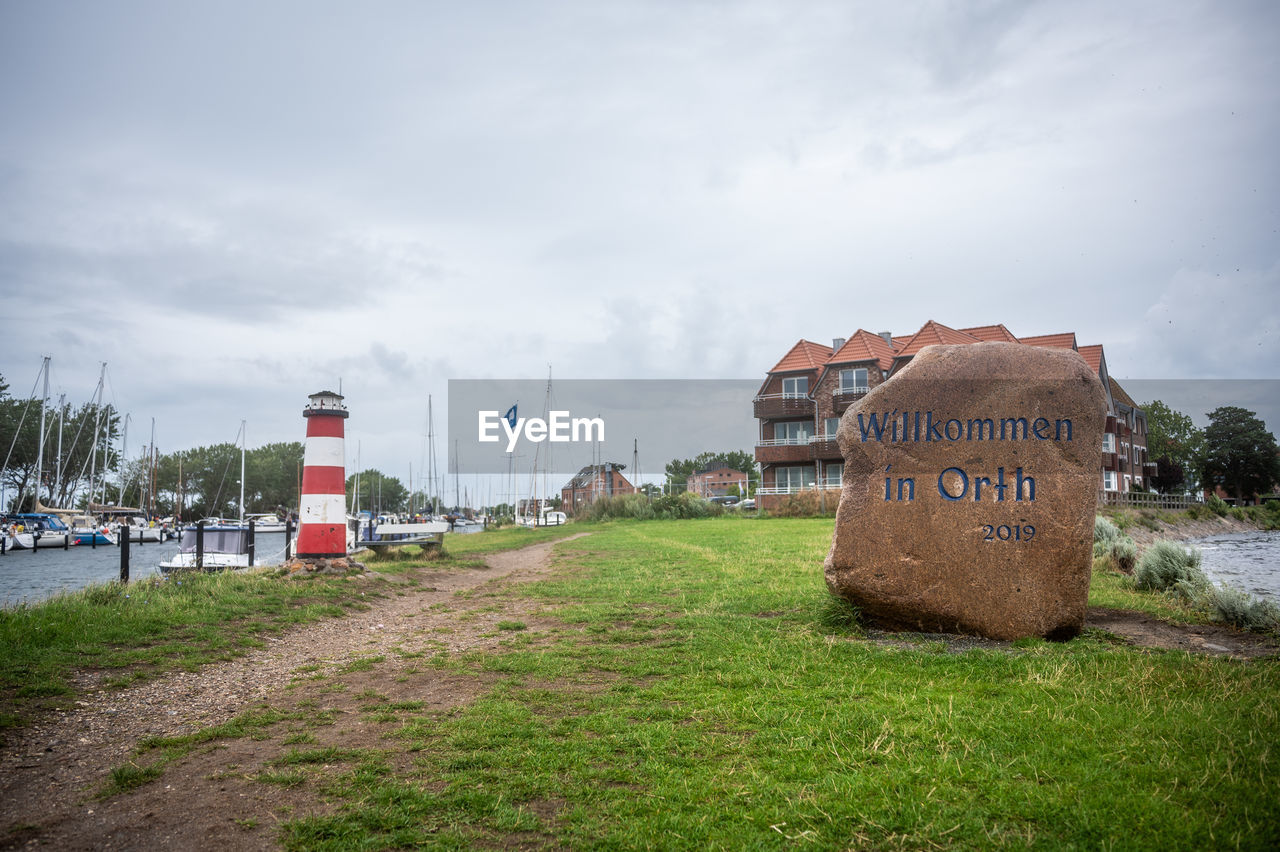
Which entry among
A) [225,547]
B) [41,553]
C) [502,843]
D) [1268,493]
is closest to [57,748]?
[502,843]

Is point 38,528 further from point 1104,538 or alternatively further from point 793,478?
point 1104,538

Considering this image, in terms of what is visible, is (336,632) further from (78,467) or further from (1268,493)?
(1268,493)

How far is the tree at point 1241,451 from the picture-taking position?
67875mm

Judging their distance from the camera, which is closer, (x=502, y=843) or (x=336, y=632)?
(x=502, y=843)

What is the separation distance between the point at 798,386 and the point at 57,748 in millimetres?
51775

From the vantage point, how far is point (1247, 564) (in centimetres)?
2589

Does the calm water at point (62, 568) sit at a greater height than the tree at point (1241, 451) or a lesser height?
lesser

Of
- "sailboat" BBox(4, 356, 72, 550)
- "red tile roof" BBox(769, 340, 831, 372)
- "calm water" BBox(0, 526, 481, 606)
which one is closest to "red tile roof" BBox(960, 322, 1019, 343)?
"red tile roof" BBox(769, 340, 831, 372)

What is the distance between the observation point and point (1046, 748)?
17.4ft

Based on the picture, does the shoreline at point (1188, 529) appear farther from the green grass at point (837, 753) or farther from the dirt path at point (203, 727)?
the dirt path at point (203, 727)

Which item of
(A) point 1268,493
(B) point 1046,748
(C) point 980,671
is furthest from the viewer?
(A) point 1268,493

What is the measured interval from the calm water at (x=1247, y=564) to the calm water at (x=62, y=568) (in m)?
30.0

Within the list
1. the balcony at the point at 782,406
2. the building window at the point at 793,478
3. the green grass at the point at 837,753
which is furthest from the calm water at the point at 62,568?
the building window at the point at 793,478

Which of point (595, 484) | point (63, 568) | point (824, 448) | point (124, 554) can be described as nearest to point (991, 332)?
point (824, 448)
